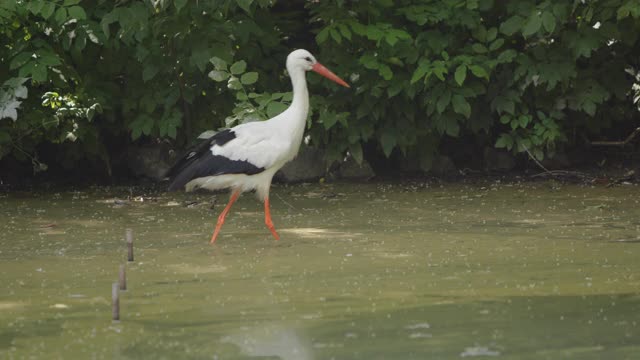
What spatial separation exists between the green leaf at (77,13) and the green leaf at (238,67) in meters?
1.32

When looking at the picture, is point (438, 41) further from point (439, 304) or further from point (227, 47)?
point (439, 304)

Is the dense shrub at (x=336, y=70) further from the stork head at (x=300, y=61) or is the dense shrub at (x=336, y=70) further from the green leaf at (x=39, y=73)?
the stork head at (x=300, y=61)

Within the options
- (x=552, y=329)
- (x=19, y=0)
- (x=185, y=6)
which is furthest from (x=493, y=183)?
(x=552, y=329)

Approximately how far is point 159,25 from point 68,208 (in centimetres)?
176

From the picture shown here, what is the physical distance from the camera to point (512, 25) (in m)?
10.6

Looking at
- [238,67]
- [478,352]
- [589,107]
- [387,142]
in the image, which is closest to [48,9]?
[238,67]

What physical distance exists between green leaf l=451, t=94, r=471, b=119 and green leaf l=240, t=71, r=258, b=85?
1.79m

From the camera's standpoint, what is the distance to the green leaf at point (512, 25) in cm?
1059

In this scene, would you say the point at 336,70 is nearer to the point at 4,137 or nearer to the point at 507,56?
the point at 507,56

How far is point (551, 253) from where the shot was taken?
25.3ft

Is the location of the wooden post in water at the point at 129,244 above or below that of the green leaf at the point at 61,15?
below

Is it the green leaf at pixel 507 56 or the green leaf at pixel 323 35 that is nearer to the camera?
the green leaf at pixel 323 35

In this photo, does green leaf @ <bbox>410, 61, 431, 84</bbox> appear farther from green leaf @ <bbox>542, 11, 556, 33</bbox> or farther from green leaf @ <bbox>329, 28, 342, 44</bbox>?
green leaf @ <bbox>542, 11, 556, 33</bbox>

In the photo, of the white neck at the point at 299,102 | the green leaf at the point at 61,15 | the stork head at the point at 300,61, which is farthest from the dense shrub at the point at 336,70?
the white neck at the point at 299,102
